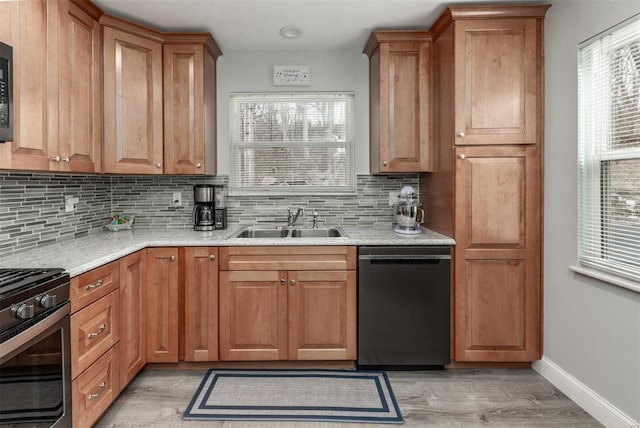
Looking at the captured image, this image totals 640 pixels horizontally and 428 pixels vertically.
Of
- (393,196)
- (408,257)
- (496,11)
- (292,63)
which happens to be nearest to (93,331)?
(408,257)

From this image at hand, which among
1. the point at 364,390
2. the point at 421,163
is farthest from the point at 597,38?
the point at 364,390

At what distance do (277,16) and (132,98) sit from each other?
1152 mm

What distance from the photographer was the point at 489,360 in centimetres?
261

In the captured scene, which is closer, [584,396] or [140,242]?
[584,396]

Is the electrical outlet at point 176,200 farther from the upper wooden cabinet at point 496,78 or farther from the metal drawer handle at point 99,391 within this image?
the upper wooden cabinet at point 496,78


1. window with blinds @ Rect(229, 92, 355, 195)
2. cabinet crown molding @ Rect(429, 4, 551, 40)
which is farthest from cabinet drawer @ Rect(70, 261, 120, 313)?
cabinet crown molding @ Rect(429, 4, 551, 40)

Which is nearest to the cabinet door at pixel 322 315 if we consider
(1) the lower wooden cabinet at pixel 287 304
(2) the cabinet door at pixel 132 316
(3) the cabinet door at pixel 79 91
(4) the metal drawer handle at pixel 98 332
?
(1) the lower wooden cabinet at pixel 287 304

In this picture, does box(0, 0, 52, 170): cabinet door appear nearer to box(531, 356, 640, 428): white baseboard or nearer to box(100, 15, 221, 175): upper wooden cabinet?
box(100, 15, 221, 175): upper wooden cabinet

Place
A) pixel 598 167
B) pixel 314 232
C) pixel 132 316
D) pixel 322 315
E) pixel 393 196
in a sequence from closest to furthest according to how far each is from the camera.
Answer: pixel 598 167 < pixel 132 316 < pixel 322 315 < pixel 314 232 < pixel 393 196

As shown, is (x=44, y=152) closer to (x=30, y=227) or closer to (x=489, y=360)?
(x=30, y=227)

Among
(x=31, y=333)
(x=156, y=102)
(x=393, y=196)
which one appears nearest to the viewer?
(x=31, y=333)

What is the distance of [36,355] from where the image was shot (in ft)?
4.99

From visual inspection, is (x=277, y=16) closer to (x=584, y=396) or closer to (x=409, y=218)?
(x=409, y=218)

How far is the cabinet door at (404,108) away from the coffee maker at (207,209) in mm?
1329
